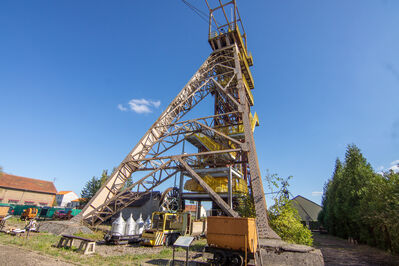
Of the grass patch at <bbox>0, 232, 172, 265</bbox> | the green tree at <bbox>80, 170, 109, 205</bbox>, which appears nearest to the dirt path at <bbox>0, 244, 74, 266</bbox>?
the grass patch at <bbox>0, 232, 172, 265</bbox>

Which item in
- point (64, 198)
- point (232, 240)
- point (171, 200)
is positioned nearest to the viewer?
point (232, 240)

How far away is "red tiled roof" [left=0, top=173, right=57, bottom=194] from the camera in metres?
41.5

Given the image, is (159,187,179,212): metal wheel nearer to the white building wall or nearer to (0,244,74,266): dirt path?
(0,244,74,266): dirt path

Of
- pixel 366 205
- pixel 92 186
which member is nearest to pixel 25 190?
pixel 92 186

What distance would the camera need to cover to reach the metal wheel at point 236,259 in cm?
621

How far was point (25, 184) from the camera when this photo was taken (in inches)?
1764

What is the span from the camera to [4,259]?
6562 mm

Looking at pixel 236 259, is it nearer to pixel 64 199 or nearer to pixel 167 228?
pixel 167 228

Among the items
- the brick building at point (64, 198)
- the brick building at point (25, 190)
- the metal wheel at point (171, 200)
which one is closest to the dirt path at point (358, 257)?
the metal wheel at point (171, 200)

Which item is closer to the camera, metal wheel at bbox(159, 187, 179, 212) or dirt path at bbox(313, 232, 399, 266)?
dirt path at bbox(313, 232, 399, 266)

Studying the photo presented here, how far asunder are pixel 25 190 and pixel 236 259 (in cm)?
5597

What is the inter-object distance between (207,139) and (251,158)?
8.38 meters

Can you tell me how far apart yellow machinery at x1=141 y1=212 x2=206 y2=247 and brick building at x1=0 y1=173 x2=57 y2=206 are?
47449 millimetres

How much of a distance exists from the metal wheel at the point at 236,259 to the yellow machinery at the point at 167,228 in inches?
241
